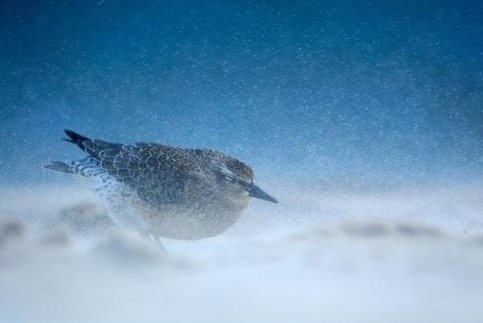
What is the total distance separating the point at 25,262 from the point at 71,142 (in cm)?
91

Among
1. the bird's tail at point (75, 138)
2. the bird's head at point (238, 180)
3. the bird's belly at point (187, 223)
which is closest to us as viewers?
the bird's belly at point (187, 223)

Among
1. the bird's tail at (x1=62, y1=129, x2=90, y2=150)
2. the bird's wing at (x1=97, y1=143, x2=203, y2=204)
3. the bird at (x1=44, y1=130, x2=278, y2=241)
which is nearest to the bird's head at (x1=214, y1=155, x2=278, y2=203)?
the bird at (x1=44, y1=130, x2=278, y2=241)

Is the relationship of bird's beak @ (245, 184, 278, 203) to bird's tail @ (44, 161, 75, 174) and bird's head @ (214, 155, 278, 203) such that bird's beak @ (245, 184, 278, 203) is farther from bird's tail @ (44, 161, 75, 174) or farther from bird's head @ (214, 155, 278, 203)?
bird's tail @ (44, 161, 75, 174)

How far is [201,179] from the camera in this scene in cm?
332

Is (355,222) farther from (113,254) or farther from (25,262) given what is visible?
(25,262)

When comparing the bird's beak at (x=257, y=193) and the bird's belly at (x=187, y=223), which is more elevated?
the bird's beak at (x=257, y=193)

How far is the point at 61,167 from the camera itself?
3518 millimetres

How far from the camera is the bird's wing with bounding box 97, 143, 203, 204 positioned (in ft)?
10.5

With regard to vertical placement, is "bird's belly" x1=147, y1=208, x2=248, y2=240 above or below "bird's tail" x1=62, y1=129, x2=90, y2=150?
below

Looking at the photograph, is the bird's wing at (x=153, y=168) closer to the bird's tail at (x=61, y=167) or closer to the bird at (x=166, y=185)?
the bird at (x=166, y=185)

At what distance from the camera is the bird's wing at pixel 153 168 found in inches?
126

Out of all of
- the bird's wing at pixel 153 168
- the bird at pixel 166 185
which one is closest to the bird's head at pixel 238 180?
the bird at pixel 166 185

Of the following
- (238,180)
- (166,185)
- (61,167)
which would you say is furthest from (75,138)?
(238,180)

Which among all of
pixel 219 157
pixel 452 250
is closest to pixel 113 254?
pixel 219 157
